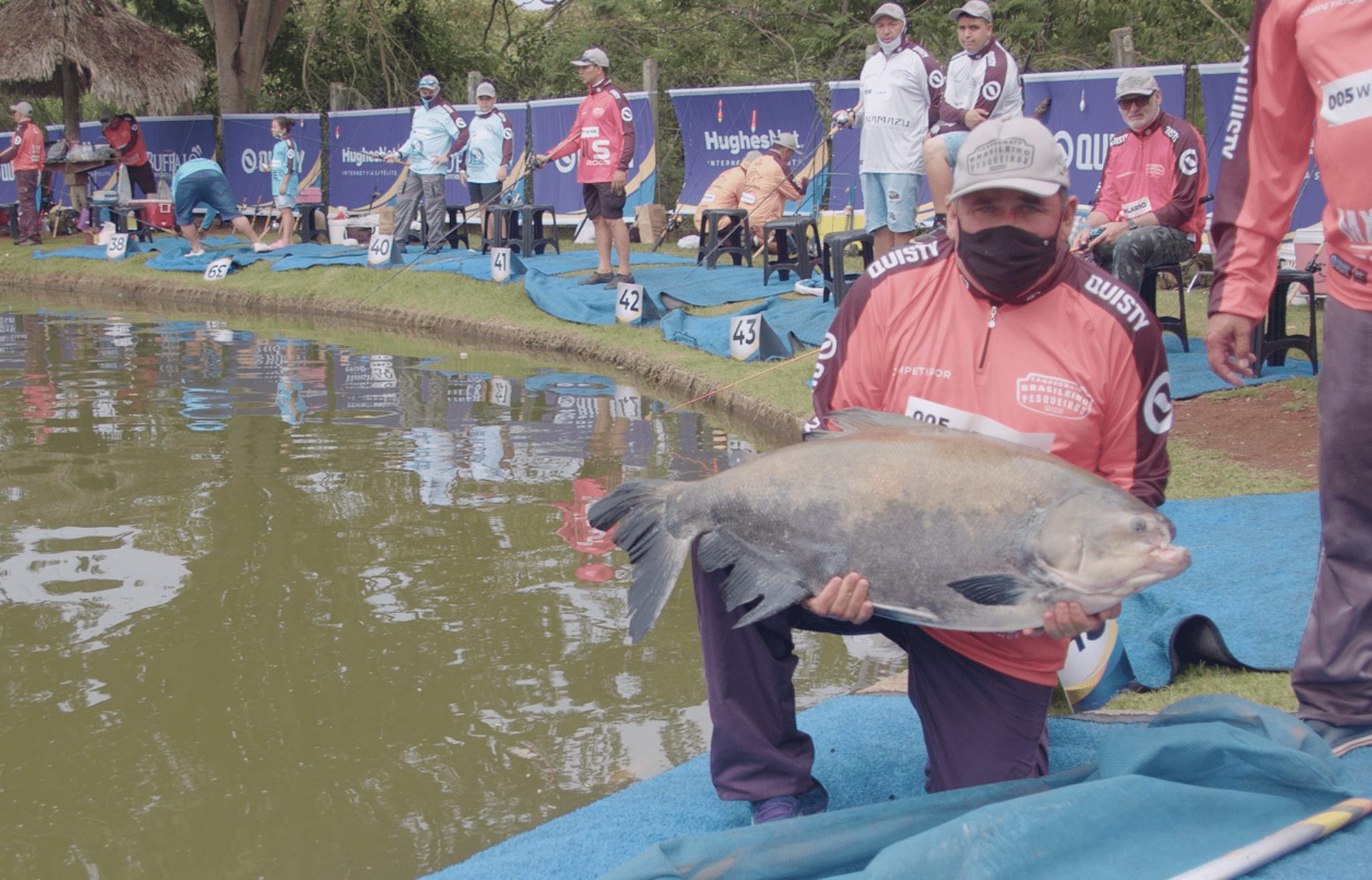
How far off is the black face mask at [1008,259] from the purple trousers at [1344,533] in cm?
69

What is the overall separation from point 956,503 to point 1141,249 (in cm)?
575

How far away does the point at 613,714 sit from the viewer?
379 cm

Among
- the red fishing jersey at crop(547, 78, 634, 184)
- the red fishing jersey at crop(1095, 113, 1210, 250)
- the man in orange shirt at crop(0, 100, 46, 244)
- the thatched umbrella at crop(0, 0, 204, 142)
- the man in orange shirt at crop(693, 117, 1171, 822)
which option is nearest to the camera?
the man in orange shirt at crop(693, 117, 1171, 822)

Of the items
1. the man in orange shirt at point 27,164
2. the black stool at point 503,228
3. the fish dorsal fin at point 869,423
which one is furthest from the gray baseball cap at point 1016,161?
the man in orange shirt at point 27,164

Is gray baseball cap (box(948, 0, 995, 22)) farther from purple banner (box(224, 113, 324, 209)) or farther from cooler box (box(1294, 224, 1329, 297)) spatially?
purple banner (box(224, 113, 324, 209))

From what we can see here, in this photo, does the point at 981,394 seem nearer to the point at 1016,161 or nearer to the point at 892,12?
the point at 1016,161

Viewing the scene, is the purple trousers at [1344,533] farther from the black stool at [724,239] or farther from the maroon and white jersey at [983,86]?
the black stool at [724,239]

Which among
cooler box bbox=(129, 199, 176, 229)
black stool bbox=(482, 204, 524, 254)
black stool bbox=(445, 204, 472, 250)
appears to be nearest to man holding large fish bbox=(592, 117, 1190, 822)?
black stool bbox=(482, 204, 524, 254)

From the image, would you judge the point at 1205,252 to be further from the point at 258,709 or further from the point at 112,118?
the point at 112,118

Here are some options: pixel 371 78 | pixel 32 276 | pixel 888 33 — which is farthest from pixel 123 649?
pixel 371 78

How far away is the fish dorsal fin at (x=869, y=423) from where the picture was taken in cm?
232

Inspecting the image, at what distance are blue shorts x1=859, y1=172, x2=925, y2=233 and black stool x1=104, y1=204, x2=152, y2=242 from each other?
12.6m

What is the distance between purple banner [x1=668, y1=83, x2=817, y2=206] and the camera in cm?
1383

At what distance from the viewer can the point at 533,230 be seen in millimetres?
14484
